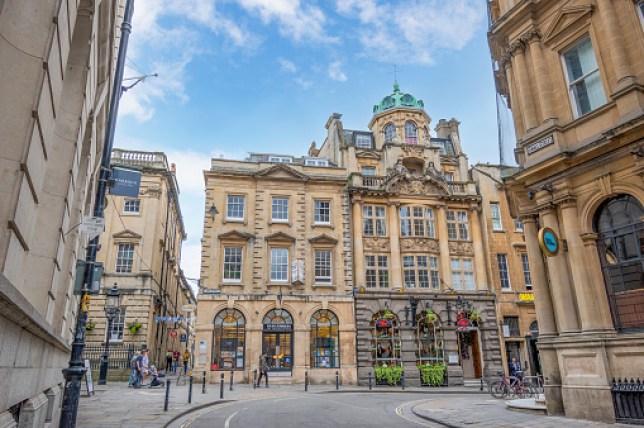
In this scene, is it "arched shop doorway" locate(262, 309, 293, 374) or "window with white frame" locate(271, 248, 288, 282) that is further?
"window with white frame" locate(271, 248, 288, 282)

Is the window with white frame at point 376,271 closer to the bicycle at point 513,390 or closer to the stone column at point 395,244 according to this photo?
Answer: the stone column at point 395,244

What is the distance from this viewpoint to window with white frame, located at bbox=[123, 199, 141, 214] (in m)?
32.0

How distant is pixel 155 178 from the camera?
33.0 m

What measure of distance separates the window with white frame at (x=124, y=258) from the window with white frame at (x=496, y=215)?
2762 cm

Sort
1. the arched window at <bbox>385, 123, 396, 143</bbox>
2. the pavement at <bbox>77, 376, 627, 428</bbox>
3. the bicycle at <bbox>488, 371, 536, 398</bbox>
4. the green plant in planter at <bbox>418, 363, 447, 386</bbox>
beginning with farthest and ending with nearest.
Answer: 1. the arched window at <bbox>385, 123, 396, 143</bbox>
2. the green plant in planter at <bbox>418, 363, 447, 386</bbox>
3. the bicycle at <bbox>488, 371, 536, 398</bbox>
4. the pavement at <bbox>77, 376, 627, 428</bbox>

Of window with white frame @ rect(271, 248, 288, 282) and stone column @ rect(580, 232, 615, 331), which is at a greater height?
window with white frame @ rect(271, 248, 288, 282)

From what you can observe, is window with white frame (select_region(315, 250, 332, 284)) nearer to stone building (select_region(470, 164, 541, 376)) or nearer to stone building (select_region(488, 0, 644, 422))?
stone building (select_region(470, 164, 541, 376))

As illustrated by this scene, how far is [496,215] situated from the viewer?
3544cm

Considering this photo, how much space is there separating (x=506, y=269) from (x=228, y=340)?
71.4 feet

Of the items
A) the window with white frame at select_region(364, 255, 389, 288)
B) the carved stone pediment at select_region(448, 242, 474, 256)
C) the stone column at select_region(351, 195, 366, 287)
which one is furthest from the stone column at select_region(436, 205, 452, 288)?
the stone column at select_region(351, 195, 366, 287)

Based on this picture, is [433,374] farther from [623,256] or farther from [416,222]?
[623,256]

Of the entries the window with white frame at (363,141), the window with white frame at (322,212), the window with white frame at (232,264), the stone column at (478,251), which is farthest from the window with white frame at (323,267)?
the stone column at (478,251)

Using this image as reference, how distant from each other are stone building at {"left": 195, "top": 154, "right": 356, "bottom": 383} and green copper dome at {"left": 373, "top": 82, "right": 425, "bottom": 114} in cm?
938

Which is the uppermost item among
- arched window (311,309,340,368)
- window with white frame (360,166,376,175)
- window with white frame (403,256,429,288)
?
window with white frame (360,166,376,175)
